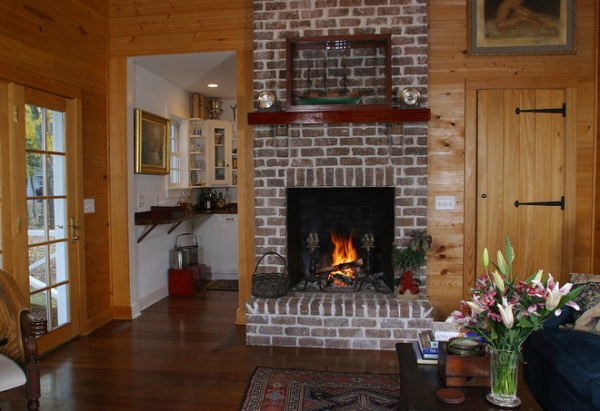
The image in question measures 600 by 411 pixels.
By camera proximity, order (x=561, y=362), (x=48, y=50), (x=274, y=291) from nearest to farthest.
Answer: (x=561, y=362) < (x=48, y=50) < (x=274, y=291)

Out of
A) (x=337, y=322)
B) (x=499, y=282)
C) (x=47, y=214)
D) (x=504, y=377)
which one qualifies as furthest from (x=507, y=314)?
(x=47, y=214)

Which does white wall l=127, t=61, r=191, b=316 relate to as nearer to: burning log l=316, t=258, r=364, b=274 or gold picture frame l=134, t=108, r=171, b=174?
gold picture frame l=134, t=108, r=171, b=174

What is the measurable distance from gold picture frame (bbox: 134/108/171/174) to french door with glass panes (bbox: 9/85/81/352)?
763 mm

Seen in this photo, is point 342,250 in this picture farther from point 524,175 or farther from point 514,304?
point 514,304

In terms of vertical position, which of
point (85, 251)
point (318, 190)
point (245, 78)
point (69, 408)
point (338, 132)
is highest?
point (245, 78)

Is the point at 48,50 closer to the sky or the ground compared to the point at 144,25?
closer to the ground

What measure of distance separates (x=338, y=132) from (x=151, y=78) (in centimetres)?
225

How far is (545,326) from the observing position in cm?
282

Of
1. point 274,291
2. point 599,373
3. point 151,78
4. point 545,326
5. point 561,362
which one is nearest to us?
point 599,373

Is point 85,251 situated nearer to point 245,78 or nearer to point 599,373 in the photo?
point 245,78

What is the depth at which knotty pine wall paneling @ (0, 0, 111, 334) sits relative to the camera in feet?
11.3

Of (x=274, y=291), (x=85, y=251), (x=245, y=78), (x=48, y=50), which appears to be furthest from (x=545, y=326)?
(x=48, y=50)

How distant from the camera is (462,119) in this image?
4184 mm

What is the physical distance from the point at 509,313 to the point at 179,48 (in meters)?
3.76
